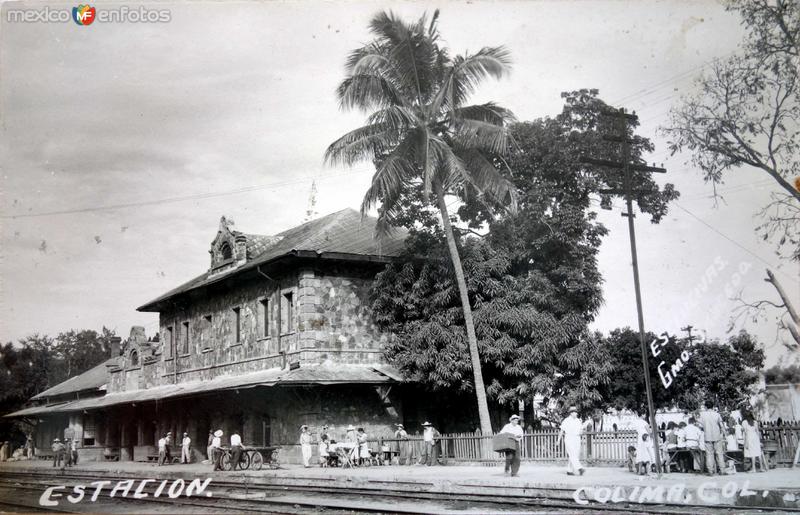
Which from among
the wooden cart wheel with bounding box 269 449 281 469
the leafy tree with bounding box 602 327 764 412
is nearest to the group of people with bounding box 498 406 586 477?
the wooden cart wheel with bounding box 269 449 281 469

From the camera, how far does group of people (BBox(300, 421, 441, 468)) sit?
22094mm

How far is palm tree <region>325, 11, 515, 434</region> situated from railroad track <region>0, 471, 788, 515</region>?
7326mm

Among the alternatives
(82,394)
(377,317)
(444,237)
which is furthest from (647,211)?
(82,394)

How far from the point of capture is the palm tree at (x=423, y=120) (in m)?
21.8

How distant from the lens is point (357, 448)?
22.2 m

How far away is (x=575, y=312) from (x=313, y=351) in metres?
8.68

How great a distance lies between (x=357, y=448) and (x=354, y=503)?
8.95 meters

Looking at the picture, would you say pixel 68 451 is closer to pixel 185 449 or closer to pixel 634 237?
pixel 185 449

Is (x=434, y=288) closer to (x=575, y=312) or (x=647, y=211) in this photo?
(x=575, y=312)

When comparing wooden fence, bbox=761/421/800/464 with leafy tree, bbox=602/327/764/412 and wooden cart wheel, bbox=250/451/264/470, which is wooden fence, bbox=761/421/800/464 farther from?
leafy tree, bbox=602/327/764/412

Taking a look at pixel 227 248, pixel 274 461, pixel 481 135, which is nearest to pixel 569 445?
pixel 481 135

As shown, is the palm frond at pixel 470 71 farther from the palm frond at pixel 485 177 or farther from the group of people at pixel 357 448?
the group of people at pixel 357 448

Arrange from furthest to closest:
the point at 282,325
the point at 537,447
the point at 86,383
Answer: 1. the point at 86,383
2. the point at 282,325
3. the point at 537,447

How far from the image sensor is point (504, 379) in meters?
24.1
